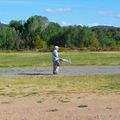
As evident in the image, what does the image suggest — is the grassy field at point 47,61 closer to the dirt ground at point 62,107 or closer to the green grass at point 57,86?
the green grass at point 57,86

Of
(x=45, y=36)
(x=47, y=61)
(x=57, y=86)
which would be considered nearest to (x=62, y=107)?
(x=57, y=86)

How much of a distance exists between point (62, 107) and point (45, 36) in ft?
420

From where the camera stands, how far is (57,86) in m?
19.3

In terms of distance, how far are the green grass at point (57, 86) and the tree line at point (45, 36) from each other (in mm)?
102355

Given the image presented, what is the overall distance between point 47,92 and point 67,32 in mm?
121468

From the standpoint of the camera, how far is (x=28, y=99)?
15.0 m

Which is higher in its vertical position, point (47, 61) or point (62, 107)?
point (62, 107)

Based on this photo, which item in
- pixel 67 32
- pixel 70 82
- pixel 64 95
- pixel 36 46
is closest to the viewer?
pixel 64 95

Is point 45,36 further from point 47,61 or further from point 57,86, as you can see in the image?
point 57,86

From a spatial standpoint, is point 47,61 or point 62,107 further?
point 47,61

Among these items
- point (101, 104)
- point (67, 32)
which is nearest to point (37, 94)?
point (101, 104)

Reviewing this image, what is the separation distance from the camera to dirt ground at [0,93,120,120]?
37.1 feet

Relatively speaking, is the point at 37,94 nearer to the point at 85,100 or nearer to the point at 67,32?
the point at 85,100

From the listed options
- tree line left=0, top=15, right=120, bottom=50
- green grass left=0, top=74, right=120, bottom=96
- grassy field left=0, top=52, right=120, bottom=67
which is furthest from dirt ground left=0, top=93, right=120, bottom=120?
tree line left=0, top=15, right=120, bottom=50
